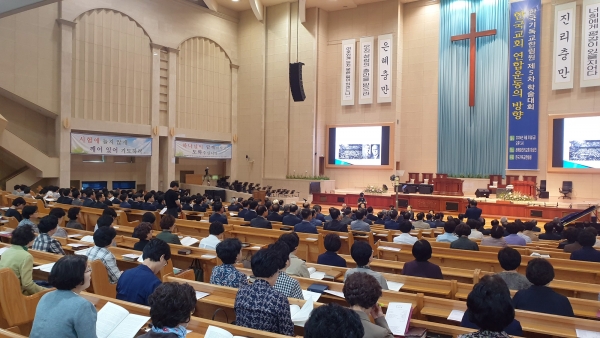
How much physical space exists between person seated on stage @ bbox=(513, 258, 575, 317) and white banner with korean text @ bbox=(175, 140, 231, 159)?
1487cm

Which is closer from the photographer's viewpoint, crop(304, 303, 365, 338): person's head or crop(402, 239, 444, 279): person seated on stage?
crop(304, 303, 365, 338): person's head

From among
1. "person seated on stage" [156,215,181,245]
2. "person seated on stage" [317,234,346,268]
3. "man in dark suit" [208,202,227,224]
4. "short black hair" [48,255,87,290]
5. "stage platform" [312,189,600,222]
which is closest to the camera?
"short black hair" [48,255,87,290]

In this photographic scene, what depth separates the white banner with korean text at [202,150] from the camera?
16.6 m

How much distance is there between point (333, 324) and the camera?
1.52 metres

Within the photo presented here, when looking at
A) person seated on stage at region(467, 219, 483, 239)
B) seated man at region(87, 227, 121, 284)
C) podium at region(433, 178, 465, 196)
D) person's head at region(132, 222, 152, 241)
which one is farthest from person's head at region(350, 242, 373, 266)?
podium at region(433, 178, 465, 196)

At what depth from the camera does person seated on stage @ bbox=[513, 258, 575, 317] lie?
9.18 ft

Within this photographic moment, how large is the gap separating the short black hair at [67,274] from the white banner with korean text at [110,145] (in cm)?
1253

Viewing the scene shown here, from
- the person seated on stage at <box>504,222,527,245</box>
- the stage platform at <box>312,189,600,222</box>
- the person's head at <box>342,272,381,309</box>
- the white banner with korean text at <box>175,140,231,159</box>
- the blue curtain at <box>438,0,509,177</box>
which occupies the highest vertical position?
the blue curtain at <box>438,0,509,177</box>

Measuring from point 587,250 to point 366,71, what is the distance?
13459 mm

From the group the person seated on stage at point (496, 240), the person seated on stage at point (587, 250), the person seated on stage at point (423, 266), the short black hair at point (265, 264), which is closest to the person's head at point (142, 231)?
the short black hair at point (265, 264)

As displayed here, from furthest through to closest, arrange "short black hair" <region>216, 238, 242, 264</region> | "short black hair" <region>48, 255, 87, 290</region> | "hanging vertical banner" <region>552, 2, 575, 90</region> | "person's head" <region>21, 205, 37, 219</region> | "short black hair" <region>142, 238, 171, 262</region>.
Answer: "hanging vertical banner" <region>552, 2, 575, 90</region> → "person's head" <region>21, 205, 37, 219</region> → "short black hair" <region>216, 238, 242, 264</region> → "short black hair" <region>142, 238, 171, 262</region> → "short black hair" <region>48, 255, 87, 290</region>

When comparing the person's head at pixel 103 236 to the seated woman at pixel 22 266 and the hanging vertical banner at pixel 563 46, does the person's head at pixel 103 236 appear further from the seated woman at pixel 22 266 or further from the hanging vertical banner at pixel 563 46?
the hanging vertical banner at pixel 563 46

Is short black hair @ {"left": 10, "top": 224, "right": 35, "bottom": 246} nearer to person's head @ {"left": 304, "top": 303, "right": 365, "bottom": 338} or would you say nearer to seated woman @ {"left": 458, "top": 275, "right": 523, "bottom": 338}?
person's head @ {"left": 304, "top": 303, "right": 365, "bottom": 338}

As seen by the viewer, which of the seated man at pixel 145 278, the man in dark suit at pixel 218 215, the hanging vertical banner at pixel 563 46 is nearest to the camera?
the seated man at pixel 145 278
